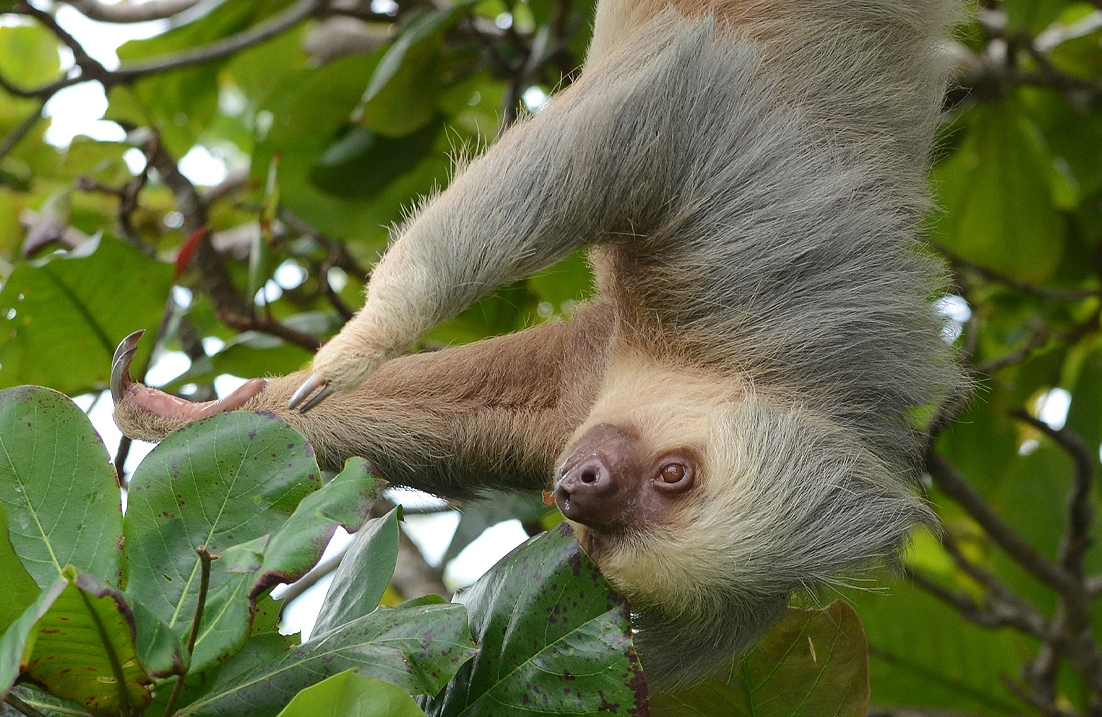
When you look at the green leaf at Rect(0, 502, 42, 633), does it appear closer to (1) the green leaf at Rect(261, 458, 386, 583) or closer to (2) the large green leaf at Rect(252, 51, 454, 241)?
(1) the green leaf at Rect(261, 458, 386, 583)

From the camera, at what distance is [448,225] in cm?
220

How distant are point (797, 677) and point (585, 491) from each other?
20.8 inches

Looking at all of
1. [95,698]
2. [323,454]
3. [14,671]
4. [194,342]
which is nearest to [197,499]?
[95,698]

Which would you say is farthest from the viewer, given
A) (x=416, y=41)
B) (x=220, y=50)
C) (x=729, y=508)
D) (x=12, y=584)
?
(x=220, y=50)

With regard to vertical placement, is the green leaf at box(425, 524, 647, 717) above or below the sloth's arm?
above

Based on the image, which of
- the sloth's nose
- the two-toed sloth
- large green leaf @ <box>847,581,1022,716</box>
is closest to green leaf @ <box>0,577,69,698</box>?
the two-toed sloth

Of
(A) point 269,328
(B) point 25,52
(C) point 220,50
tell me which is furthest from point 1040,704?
(B) point 25,52

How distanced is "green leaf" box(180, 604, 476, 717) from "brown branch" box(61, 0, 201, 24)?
3.03m

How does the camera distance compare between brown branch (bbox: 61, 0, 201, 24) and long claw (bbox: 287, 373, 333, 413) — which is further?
brown branch (bbox: 61, 0, 201, 24)

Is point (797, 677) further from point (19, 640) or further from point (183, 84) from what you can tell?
point (183, 84)

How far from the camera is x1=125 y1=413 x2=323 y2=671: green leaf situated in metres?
1.55

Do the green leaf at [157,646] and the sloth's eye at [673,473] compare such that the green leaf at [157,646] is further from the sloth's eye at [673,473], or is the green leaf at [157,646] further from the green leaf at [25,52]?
the green leaf at [25,52]

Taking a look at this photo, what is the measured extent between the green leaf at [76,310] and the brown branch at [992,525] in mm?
2230

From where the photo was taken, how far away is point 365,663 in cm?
149
